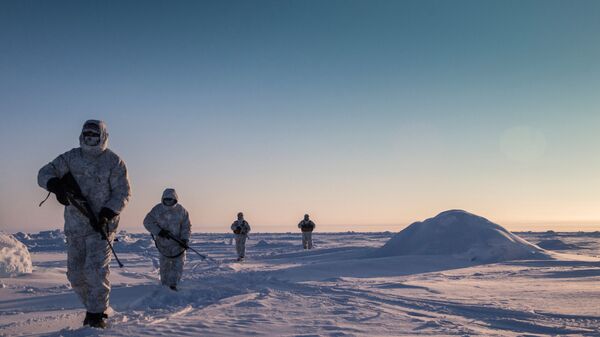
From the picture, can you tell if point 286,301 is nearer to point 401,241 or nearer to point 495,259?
point 495,259

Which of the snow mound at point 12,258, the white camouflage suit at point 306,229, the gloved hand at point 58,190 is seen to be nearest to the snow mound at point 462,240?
the white camouflage suit at point 306,229

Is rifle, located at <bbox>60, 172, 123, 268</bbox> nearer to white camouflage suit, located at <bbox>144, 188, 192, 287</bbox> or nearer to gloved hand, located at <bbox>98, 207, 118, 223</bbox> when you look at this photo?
gloved hand, located at <bbox>98, 207, 118, 223</bbox>

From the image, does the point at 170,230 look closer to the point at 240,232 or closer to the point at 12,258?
the point at 12,258

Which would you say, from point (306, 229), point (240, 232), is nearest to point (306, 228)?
point (306, 229)

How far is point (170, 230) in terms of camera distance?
872 cm

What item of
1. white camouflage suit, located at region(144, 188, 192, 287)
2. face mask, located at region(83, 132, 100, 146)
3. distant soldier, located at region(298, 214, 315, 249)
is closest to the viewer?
face mask, located at region(83, 132, 100, 146)

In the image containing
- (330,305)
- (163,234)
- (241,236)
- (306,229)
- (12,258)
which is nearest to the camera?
(330,305)

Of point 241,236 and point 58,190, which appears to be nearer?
point 58,190

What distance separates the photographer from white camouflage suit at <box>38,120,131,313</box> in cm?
483

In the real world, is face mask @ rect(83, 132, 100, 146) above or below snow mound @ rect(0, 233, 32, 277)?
above

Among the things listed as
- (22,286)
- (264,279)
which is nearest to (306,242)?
(264,279)

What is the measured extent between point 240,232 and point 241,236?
193mm

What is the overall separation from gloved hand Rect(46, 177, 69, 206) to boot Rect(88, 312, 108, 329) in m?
1.16

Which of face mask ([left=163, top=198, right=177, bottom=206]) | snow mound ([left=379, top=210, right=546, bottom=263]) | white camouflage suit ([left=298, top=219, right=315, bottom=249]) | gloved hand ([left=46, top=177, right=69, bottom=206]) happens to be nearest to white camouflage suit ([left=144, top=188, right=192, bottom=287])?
face mask ([left=163, top=198, right=177, bottom=206])
